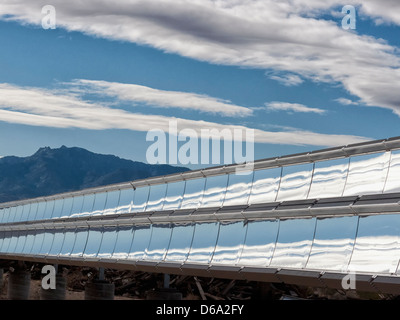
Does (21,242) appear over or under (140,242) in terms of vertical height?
over

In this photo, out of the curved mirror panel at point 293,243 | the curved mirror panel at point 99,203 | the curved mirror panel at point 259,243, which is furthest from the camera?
the curved mirror panel at point 99,203

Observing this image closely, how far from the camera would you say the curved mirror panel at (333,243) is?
28.2 metres

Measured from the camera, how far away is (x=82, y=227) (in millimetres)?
58844

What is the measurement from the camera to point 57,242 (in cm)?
6378

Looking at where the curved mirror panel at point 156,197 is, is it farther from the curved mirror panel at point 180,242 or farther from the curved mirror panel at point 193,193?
the curved mirror panel at point 180,242

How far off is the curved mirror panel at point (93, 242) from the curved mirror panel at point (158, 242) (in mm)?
8983

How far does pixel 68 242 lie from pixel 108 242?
31.8ft

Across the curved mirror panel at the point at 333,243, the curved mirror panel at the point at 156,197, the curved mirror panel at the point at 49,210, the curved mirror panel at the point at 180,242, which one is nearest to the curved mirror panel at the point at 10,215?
the curved mirror panel at the point at 49,210

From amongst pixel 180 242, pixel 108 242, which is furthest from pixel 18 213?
pixel 180 242

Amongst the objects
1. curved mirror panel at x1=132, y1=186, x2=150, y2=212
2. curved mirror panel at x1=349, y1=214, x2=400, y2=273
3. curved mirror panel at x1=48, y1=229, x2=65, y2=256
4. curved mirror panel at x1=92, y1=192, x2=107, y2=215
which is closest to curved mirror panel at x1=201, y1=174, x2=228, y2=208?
curved mirror panel at x1=132, y1=186, x2=150, y2=212

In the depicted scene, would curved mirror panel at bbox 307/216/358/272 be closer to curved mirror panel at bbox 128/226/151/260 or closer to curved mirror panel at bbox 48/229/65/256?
curved mirror panel at bbox 128/226/151/260

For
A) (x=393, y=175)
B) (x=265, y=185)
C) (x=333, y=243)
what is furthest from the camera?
(x=265, y=185)

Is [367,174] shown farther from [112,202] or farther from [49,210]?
[49,210]

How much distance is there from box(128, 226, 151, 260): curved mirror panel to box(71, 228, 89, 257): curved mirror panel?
961cm
